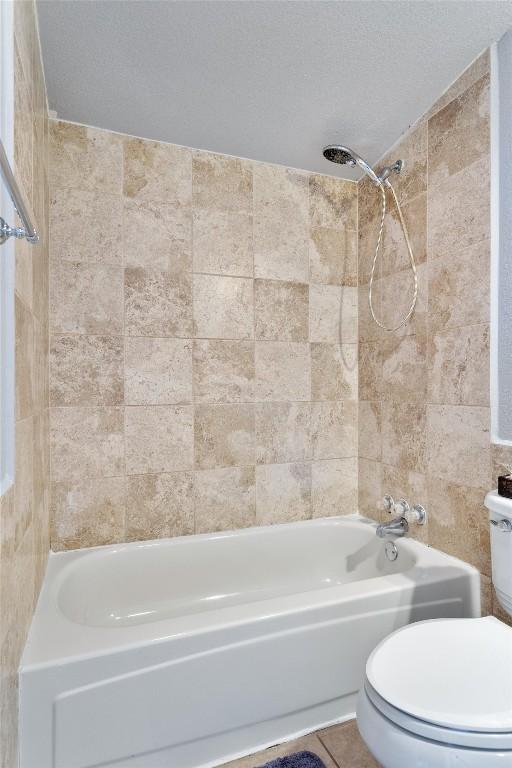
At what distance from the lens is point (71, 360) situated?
6.12 ft

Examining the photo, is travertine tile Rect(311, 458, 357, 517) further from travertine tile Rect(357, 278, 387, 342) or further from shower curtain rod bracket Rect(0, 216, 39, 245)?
shower curtain rod bracket Rect(0, 216, 39, 245)

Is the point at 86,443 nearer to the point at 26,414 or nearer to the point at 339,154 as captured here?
the point at 26,414

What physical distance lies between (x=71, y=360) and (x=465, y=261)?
1.69 m

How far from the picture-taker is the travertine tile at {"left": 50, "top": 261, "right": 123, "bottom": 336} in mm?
1850

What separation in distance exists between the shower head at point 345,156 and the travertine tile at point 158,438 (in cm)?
134

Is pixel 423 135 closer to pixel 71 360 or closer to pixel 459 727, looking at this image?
pixel 71 360

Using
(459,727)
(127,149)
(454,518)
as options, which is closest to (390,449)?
(454,518)

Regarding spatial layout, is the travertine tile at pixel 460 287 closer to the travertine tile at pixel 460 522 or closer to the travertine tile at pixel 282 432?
the travertine tile at pixel 460 522

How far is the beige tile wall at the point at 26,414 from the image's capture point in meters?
0.92

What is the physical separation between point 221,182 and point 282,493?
1.63 metres

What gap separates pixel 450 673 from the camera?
1010 mm

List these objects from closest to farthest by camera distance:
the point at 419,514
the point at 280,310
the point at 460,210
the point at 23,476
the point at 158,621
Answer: the point at 23,476, the point at 158,621, the point at 460,210, the point at 419,514, the point at 280,310

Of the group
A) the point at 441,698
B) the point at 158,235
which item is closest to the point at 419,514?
the point at 441,698

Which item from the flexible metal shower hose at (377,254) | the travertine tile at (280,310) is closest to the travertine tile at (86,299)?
the travertine tile at (280,310)
